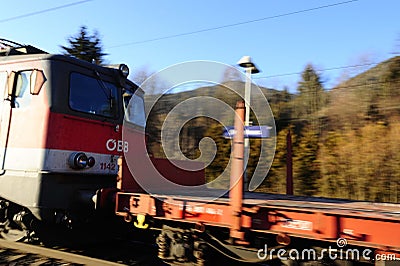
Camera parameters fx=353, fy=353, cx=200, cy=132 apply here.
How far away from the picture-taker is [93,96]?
596 cm

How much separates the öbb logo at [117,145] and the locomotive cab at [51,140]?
4cm

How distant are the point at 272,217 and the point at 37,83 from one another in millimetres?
3903

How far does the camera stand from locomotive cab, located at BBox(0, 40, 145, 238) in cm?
504

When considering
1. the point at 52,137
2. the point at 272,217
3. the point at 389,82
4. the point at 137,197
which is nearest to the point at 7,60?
the point at 52,137

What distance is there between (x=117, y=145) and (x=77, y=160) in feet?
3.44

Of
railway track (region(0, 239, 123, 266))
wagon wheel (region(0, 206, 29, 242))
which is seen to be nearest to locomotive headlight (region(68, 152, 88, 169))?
wagon wheel (region(0, 206, 29, 242))

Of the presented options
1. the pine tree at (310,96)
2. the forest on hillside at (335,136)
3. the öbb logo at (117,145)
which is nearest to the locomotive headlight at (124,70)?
the öbb logo at (117,145)

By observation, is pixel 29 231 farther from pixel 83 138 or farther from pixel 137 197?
pixel 137 197

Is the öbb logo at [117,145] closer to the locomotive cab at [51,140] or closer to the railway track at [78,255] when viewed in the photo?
the locomotive cab at [51,140]

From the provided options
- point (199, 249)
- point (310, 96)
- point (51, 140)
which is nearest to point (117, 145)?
point (51, 140)

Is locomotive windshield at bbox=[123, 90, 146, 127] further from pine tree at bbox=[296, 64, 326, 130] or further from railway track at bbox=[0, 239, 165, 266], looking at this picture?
pine tree at bbox=[296, 64, 326, 130]

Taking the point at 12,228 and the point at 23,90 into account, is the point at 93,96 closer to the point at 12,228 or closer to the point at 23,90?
the point at 23,90

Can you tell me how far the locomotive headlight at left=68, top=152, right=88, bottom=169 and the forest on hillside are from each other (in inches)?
110

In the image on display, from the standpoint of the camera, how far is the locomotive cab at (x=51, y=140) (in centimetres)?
504
